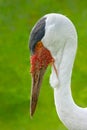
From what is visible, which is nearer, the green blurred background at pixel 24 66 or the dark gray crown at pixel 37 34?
the dark gray crown at pixel 37 34

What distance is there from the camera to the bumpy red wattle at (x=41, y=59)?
2.28 m

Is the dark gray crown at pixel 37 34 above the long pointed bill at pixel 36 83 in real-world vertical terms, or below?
above

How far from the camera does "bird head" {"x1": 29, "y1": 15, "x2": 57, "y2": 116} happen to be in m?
2.25

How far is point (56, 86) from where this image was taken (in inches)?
90.9

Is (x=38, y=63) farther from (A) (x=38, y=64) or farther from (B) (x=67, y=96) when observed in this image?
(B) (x=67, y=96)

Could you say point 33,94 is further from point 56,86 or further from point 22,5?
point 22,5

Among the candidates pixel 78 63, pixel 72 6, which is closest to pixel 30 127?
pixel 78 63

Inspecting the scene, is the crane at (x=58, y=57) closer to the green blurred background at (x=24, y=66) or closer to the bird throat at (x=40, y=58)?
the bird throat at (x=40, y=58)

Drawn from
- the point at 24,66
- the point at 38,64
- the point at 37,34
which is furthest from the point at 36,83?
the point at 24,66

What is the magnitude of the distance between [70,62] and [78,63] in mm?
2412

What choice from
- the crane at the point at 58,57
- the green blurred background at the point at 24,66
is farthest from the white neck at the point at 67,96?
the green blurred background at the point at 24,66

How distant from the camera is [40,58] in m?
2.31

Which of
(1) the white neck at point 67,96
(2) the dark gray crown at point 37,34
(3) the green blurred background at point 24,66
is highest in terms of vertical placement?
(2) the dark gray crown at point 37,34

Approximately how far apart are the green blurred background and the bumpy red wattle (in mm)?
1794
